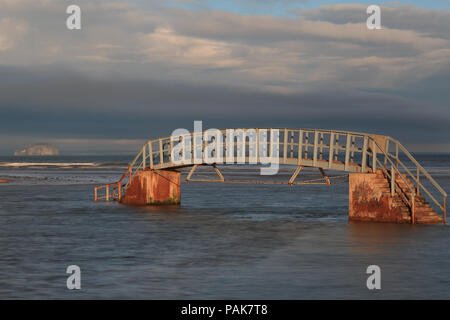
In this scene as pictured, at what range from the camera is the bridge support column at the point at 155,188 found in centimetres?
3597

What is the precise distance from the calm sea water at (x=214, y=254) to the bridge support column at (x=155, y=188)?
911mm

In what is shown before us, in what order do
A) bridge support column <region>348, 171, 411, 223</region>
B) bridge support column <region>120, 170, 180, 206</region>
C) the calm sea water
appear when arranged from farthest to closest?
bridge support column <region>120, 170, 180, 206</region> → bridge support column <region>348, 171, 411, 223</region> → the calm sea water

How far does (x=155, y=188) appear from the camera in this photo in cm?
3616

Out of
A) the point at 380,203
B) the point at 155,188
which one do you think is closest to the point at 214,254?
the point at 380,203

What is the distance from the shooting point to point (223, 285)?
1636 cm

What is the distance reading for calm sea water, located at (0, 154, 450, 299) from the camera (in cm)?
1590

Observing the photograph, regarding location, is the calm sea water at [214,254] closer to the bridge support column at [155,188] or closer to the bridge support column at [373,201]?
the bridge support column at [373,201]

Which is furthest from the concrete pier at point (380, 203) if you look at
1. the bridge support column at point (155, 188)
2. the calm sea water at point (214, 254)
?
the bridge support column at point (155, 188)

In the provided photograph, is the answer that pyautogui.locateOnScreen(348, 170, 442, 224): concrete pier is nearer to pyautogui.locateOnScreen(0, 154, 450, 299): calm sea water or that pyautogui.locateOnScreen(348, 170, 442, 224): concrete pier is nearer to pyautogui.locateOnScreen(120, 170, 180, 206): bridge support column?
pyautogui.locateOnScreen(0, 154, 450, 299): calm sea water

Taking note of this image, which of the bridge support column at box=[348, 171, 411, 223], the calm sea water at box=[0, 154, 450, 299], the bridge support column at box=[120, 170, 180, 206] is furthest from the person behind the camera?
the bridge support column at box=[120, 170, 180, 206]

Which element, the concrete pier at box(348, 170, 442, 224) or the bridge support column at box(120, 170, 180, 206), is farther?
the bridge support column at box(120, 170, 180, 206)

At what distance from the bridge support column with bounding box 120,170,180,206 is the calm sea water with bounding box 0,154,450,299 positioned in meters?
0.91

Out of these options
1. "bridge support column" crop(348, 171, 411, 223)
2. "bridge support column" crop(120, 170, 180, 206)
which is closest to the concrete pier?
"bridge support column" crop(348, 171, 411, 223)
